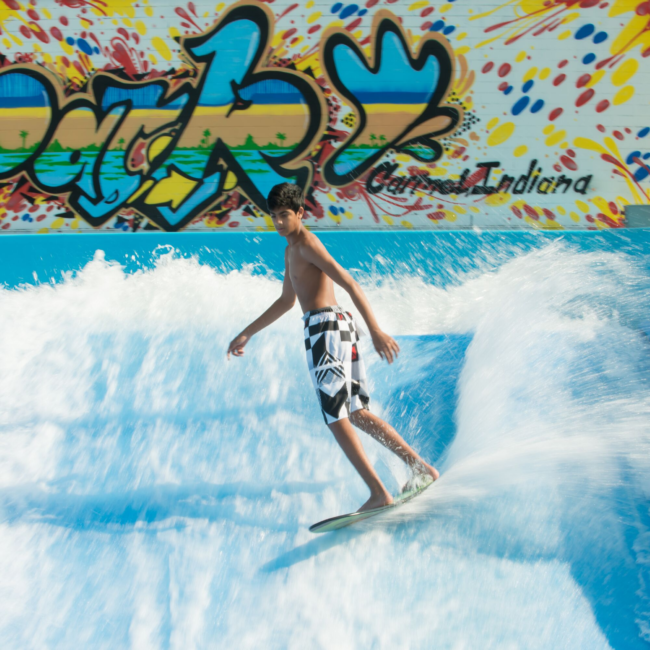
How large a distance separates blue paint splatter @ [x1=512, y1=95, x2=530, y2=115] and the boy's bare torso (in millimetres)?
5310

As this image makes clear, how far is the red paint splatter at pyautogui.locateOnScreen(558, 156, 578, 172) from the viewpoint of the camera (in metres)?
6.54

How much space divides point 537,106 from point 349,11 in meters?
2.59

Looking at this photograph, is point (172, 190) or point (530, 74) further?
point (172, 190)

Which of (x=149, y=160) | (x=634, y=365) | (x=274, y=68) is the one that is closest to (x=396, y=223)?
(x=274, y=68)

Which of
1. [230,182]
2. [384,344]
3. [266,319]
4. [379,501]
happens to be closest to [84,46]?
[230,182]

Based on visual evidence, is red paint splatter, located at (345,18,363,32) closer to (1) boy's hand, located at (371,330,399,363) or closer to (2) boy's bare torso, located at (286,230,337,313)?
(2) boy's bare torso, located at (286,230,337,313)

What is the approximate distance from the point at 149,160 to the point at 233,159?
3.49ft

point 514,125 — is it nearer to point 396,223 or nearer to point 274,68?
point 396,223

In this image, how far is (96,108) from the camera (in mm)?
6656

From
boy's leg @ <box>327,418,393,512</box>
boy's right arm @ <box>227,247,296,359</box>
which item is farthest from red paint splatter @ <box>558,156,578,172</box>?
boy's leg @ <box>327,418,393,512</box>

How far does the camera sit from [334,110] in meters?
6.55

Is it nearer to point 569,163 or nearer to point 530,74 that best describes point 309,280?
point 569,163

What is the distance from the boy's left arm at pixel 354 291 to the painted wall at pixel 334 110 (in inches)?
174

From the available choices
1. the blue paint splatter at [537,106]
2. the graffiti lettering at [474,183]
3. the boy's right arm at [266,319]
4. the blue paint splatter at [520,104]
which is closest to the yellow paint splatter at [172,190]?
the graffiti lettering at [474,183]
